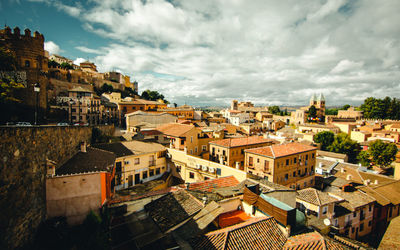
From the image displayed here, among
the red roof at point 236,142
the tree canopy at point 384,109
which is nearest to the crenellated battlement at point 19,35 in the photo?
the red roof at point 236,142

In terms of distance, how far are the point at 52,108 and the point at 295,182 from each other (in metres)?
45.2

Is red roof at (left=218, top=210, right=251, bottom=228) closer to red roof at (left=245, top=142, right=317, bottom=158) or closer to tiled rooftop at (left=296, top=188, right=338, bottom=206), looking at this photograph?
tiled rooftop at (left=296, top=188, right=338, bottom=206)

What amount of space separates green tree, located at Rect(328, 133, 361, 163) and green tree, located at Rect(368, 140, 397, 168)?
5722mm

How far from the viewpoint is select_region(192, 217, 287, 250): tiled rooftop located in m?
8.20

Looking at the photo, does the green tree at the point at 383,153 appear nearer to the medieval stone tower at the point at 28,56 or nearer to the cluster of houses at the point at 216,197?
the cluster of houses at the point at 216,197

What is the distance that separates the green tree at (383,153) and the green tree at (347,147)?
5722 mm

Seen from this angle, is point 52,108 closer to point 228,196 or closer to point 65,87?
point 65,87

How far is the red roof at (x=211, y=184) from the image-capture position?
1534 cm

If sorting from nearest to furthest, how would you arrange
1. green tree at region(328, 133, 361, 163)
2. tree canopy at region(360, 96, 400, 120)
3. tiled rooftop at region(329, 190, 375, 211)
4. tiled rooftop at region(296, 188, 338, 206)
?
tiled rooftop at region(296, 188, 338, 206) < tiled rooftop at region(329, 190, 375, 211) < green tree at region(328, 133, 361, 163) < tree canopy at region(360, 96, 400, 120)

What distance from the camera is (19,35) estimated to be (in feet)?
91.9

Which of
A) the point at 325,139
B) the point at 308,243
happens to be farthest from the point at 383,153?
the point at 308,243

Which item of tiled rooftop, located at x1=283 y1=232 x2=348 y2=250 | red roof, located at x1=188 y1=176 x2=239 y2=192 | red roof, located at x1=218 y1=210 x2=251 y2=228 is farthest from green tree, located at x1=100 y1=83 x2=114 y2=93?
tiled rooftop, located at x1=283 y1=232 x2=348 y2=250

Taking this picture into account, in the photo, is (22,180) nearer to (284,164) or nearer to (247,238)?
(247,238)

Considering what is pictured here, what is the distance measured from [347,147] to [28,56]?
225 ft
